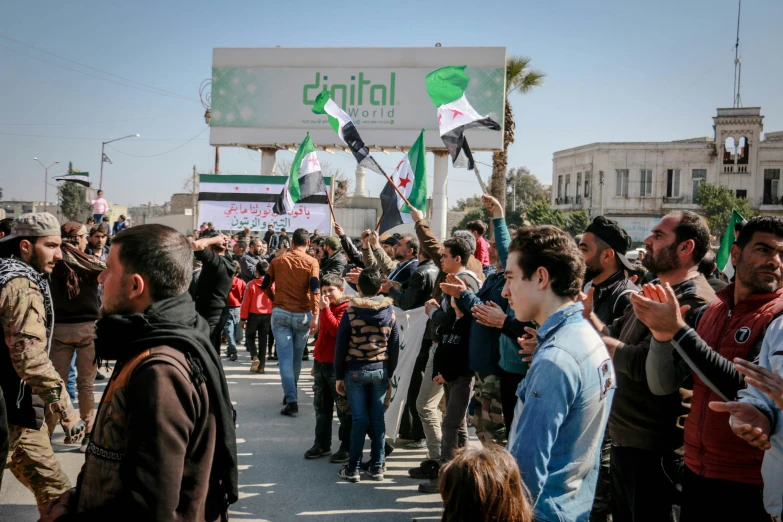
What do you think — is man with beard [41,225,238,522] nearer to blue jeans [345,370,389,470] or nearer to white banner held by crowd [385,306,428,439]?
blue jeans [345,370,389,470]

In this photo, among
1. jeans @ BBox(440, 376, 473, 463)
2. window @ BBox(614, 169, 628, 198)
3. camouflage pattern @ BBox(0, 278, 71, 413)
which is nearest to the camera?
camouflage pattern @ BBox(0, 278, 71, 413)

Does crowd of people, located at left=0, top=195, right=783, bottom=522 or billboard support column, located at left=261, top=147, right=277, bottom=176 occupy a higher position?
billboard support column, located at left=261, top=147, right=277, bottom=176

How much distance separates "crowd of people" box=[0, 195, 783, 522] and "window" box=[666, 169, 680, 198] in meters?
56.5

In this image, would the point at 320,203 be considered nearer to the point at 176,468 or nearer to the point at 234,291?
the point at 234,291

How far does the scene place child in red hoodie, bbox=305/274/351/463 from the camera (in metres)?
6.32

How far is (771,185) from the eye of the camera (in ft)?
182

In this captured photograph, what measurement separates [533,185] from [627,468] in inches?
2954

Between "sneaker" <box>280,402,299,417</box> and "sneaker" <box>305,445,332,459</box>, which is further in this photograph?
"sneaker" <box>280,402,299,417</box>

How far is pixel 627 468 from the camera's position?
11.8ft

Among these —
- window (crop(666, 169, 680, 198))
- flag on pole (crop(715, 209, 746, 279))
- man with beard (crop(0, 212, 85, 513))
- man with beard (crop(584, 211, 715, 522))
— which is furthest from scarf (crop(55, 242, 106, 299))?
window (crop(666, 169, 680, 198))

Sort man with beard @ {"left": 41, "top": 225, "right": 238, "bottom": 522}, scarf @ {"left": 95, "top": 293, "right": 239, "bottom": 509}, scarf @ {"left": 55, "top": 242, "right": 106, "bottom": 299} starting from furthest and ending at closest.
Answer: scarf @ {"left": 55, "top": 242, "right": 106, "bottom": 299}, scarf @ {"left": 95, "top": 293, "right": 239, "bottom": 509}, man with beard @ {"left": 41, "top": 225, "right": 238, "bottom": 522}

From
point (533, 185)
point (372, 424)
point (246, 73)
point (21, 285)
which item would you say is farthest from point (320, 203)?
point (533, 185)

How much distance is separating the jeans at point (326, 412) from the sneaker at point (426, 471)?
772mm

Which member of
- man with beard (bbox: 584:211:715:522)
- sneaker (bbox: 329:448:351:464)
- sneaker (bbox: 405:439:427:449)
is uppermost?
man with beard (bbox: 584:211:715:522)
